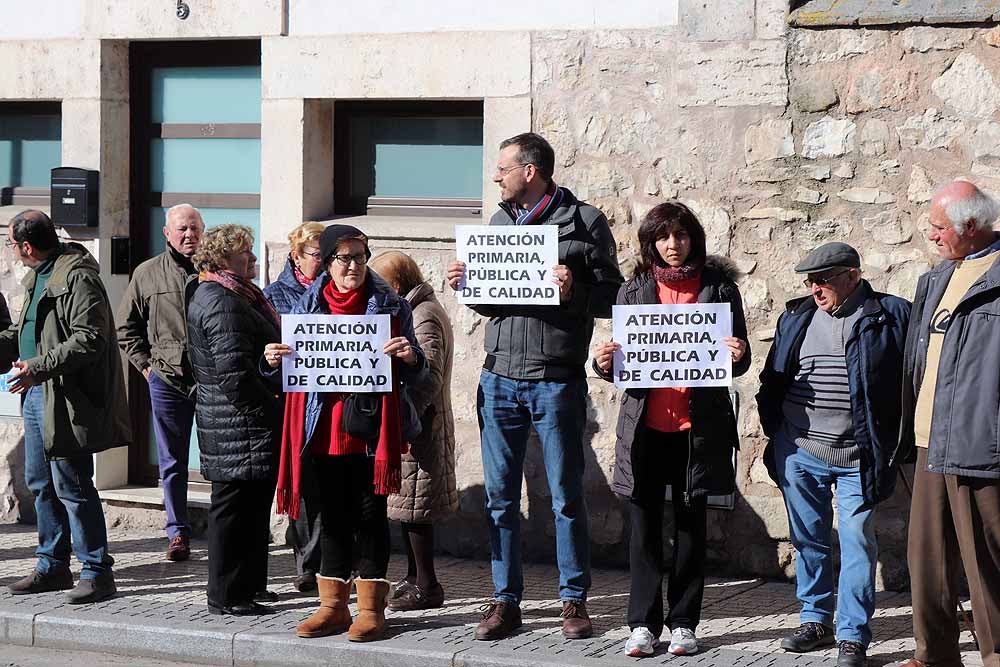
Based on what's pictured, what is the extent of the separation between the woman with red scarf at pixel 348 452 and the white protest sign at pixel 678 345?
981 millimetres

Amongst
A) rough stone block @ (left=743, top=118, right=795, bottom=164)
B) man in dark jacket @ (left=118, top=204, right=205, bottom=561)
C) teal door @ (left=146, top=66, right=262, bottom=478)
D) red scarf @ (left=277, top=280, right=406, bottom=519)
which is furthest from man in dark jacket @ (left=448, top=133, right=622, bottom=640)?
teal door @ (left=146, top=66, right=262, bottom=478)

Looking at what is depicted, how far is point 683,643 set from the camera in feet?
21.9

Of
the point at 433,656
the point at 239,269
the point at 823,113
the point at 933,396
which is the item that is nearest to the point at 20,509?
the point at 239,269

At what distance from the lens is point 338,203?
9.48m

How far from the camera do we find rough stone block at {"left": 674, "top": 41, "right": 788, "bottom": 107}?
8156 mm

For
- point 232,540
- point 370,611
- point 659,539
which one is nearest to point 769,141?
point 659,539

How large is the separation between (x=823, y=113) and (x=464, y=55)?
1995mm

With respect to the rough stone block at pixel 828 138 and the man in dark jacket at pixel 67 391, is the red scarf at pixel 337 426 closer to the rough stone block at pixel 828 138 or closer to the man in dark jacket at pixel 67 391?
the man in dark jacket at pixel 67 391

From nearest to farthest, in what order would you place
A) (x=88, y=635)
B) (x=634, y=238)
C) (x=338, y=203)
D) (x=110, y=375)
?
1. (x=88, y=635)
2. (x=110, y=375)
3. (x=634, y=238)
4. (x=338, y=203)

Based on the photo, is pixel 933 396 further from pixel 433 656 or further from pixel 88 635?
pixel 88 635

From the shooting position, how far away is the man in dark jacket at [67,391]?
7.65m

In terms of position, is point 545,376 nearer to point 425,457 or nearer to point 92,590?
point 425,457

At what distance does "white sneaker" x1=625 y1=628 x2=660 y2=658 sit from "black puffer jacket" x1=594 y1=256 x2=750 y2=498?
1.86 feet

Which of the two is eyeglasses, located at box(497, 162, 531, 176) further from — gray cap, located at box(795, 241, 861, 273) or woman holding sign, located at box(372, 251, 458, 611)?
gray cap, located at box(795, 241, 861, 273)
